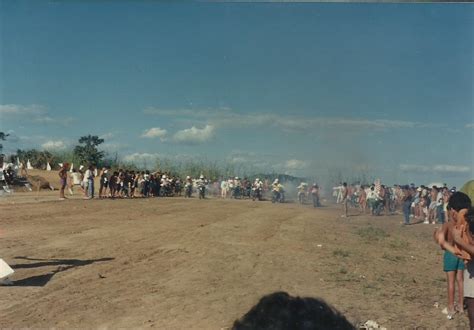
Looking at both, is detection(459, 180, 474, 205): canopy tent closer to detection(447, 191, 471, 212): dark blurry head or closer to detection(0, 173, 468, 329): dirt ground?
detection(447, 191, 471, 212): dark blurry head

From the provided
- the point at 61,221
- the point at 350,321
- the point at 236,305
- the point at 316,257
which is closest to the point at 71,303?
the point at 236,305

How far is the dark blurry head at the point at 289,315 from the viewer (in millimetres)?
4965

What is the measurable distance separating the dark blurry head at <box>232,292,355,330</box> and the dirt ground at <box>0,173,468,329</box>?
0.39ft

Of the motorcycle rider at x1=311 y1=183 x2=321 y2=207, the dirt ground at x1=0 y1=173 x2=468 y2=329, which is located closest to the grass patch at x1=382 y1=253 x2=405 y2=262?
the dirt ground at x1=0 y1=173 x2=468 y2=329

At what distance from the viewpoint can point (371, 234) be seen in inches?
314

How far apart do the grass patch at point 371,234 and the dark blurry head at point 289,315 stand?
2.52 m

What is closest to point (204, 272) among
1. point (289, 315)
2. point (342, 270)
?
point (289, 315)

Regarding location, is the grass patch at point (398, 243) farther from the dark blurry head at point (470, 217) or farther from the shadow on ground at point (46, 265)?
the shadow on ground at point (46, 265)

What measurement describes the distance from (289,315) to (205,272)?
1.43 metres

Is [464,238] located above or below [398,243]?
above

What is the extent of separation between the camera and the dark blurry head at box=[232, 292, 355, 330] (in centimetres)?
496

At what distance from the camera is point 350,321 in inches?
200

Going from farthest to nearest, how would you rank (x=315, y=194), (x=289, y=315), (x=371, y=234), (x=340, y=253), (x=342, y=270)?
(x=315, y=194) < (x=371, y=234) < (x=340, y=253) < (x=342, y=270) < (x=289, y=315)

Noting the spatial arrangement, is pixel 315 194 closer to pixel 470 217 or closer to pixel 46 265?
pixel 470 217
